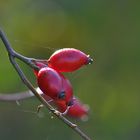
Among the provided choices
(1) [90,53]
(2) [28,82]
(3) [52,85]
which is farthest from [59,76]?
(1) [90,53]

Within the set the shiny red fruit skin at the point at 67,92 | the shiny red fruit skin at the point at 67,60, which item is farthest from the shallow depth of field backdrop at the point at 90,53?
the shiny red fruit skin at the point at 67,92

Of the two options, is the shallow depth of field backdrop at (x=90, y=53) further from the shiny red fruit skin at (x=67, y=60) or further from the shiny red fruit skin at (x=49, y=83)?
the shiny red fruit skin at (x=49, y=83)

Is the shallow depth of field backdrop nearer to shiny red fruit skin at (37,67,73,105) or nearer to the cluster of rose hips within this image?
A: the cluster of rose hips

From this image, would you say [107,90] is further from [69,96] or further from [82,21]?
[69,96]

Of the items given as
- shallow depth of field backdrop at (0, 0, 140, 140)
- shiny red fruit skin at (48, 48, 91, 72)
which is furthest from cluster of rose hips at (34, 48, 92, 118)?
shallow depth of field backdrop at (0, 0, 140, 140)

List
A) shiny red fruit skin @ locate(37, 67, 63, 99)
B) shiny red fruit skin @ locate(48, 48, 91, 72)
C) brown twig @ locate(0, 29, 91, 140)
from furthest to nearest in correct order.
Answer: shiny red fruit skin @ locate(48, 48, 91, 72), shiny red fruit skin @ locate(37, 67, 63, 99), brown twig @ locate(0, 29, 91, 140)

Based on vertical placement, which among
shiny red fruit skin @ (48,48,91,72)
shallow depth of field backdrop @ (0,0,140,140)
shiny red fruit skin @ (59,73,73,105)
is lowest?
shallow depth of field backdrop @ (0,0,140,140)

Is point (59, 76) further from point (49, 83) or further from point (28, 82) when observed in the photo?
point (28, 82)
